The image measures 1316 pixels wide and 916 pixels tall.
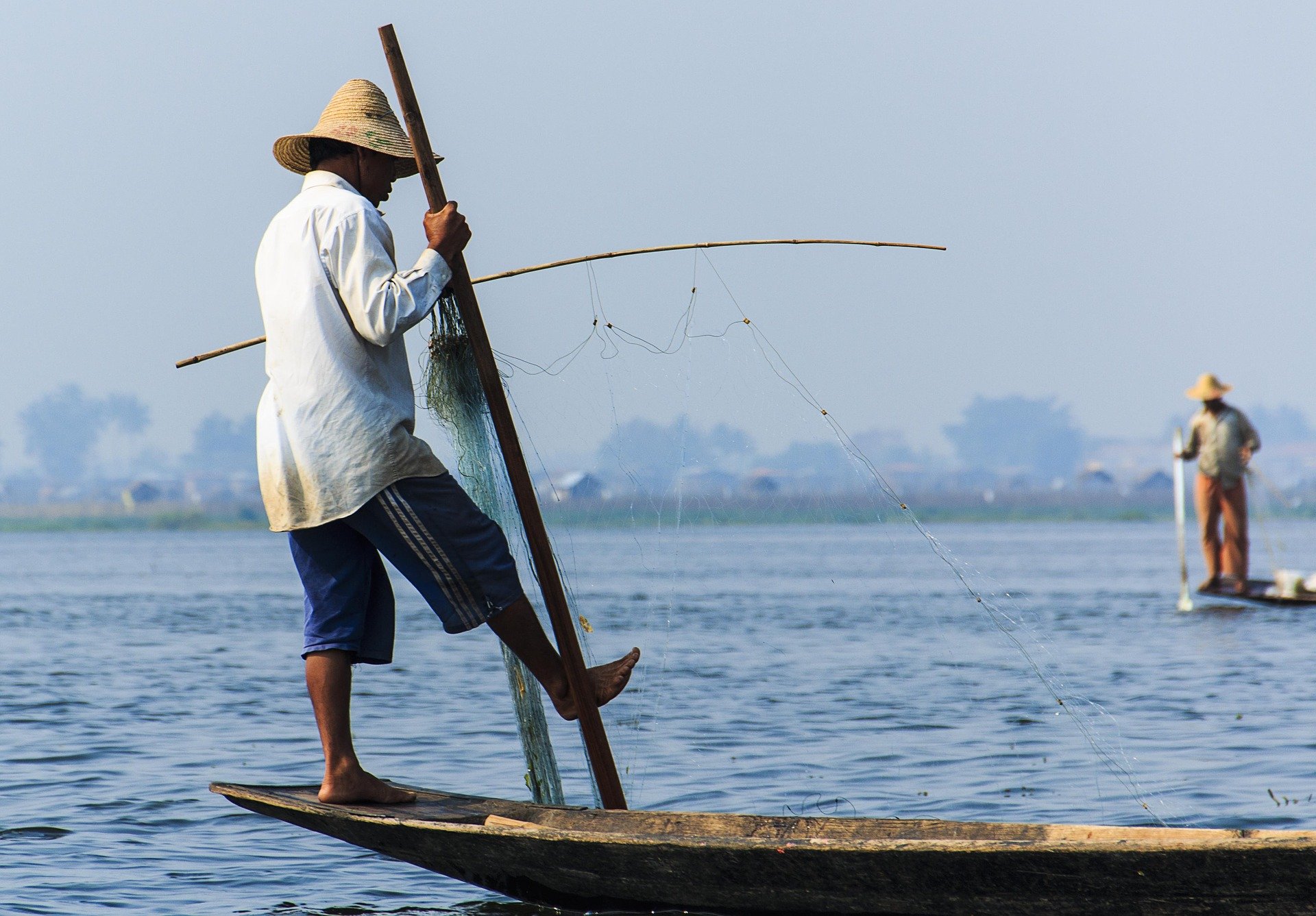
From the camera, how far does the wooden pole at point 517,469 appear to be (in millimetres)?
3996

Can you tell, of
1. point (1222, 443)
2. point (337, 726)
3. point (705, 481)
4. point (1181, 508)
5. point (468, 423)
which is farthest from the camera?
point (1181, 508)

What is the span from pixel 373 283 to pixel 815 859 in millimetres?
1752

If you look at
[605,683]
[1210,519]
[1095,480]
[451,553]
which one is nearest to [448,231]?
[451,553]

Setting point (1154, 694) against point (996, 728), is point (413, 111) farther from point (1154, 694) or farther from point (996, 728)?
point (1154, 694)

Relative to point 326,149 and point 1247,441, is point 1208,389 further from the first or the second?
point 326,149

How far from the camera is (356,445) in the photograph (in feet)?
12.4

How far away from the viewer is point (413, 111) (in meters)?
3.98

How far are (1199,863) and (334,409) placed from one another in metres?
2.27

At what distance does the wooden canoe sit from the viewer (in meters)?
3.14

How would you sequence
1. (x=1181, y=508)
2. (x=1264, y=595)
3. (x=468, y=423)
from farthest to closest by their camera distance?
1. (x=1181, y=508)
2. (x=1264, y=595)
3. (x=468, y=423)

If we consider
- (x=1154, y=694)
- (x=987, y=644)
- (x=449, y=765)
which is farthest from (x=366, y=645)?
(x=987, y=644)

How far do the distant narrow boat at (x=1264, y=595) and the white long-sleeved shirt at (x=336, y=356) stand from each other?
1214 cm

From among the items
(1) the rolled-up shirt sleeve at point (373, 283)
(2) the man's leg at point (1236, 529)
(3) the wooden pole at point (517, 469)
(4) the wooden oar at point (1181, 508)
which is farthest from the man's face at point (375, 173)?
(2) the man's leg at point (1236, 529)

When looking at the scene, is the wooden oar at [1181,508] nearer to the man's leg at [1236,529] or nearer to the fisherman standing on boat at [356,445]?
the man's leg at [1236,529]
